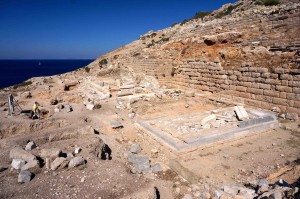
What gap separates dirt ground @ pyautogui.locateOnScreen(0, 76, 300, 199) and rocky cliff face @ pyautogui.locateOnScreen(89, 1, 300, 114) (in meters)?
1.63

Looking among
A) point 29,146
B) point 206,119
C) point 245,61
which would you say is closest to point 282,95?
point 245,61

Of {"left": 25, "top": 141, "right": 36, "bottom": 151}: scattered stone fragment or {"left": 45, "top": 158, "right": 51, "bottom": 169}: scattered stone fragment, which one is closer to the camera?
{"left": 45, "top": 158, "right": 51, "bottom": 169}: scattered stone fragment

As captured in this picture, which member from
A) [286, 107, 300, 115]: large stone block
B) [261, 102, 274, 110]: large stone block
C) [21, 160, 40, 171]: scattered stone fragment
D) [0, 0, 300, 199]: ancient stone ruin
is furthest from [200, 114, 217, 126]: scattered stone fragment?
[21, 160, 40, 171]: scattered stone fragment

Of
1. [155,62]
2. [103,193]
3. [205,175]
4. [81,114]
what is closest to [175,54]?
[155,62]

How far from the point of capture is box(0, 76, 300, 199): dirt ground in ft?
15.4

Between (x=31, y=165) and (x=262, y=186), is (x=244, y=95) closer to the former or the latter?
(x=262, y=186)

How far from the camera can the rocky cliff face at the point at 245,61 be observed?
888 cm

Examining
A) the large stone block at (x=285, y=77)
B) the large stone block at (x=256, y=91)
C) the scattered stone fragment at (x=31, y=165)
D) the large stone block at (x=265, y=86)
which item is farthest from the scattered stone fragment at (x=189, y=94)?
the scattered stone fragment at (x=31, y=165)

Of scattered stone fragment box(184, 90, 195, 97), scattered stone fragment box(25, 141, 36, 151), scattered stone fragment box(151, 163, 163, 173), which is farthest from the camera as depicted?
scattered stone fragment box(184, 90, 195, 97)

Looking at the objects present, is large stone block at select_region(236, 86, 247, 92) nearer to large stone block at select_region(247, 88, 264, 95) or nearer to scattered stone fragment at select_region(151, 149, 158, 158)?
large stone block at select_region(247, 88, 264, 95)

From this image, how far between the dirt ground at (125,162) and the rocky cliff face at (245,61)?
1627 mm

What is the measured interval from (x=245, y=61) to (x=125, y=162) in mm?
6842

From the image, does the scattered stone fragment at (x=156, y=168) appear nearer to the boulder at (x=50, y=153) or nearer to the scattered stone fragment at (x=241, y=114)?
the boulder at (x=50, y=153)

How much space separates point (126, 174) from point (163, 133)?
7.92 ft
